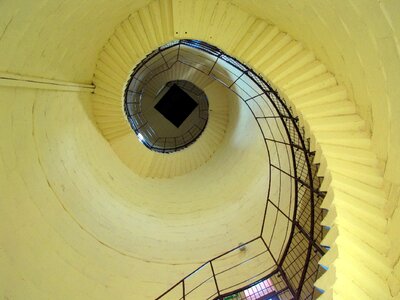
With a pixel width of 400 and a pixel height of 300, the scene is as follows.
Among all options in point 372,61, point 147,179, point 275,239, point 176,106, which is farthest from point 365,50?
point 176,106

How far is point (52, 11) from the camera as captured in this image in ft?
9.29

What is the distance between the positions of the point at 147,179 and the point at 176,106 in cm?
599

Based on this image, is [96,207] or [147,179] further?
[147,179]

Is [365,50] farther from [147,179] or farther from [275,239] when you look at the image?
[147,179]

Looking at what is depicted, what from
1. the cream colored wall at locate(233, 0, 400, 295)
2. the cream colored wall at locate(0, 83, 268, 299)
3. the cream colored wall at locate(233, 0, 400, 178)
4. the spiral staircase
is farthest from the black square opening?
the cream colored wall at locate(233, 0, 400, 295)

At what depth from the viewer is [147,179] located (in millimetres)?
7055

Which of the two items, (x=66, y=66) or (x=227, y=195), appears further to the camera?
(x=227, y=195)

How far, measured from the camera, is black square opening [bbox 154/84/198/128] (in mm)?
12219

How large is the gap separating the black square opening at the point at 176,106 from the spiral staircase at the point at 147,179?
4.83 m

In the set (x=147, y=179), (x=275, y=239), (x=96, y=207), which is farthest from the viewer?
(x=147, y=179)

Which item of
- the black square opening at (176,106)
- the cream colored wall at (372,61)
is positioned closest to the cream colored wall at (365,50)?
the cream colored wall at (372,61)

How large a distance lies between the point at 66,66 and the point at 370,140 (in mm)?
3931

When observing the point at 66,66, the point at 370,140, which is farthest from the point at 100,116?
the point at 370,140

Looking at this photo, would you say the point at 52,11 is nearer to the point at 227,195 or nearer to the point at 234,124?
the point at 227,195
